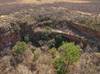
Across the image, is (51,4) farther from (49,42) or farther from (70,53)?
(70,53)

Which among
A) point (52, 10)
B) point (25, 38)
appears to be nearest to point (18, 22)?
point (25, 38)

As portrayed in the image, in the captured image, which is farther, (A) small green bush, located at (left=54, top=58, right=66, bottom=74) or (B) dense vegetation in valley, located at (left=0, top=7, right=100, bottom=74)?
(B) dense vegetation in valley, located at (left=0, top=7, right=100, bottom=74)

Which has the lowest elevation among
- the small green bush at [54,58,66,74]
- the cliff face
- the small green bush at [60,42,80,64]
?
the small green bush at [54,58,66,74]

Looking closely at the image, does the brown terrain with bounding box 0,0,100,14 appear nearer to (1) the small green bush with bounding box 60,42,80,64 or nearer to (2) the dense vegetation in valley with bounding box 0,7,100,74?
(2) the dense vegetation in valley with bounding box 0,7,100,74

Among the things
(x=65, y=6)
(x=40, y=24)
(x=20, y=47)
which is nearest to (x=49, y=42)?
(x=40, y=24)

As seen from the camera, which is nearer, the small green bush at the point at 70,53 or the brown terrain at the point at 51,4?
the small green bush at the point at 70,53

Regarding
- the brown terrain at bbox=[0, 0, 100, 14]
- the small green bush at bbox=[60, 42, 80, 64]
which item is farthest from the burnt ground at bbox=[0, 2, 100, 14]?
the small green bush at bbox=[60, 42, 80, 64]

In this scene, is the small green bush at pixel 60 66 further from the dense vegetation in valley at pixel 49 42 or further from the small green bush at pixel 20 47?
the small green bush at pixel 20 47

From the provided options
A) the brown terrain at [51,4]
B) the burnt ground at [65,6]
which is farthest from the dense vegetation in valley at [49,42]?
the brown terrain at [51,4]
